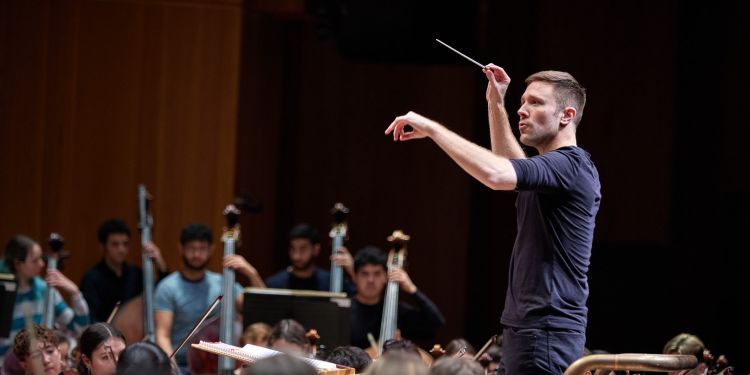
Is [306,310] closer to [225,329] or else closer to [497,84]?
[225,329]

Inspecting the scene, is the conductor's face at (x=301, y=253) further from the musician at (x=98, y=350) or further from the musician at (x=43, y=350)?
the musician at (x=98, y=350)

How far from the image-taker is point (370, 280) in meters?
6.42

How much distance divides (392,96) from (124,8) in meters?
2.45

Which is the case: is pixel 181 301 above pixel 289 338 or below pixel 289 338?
below

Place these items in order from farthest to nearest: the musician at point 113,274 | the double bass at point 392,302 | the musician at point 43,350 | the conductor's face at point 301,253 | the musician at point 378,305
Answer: the conductor's face at point 301,253
the musician at point 113,274
the musician at point 378,305
the double bass at point 392,302
the musician at point 43,350

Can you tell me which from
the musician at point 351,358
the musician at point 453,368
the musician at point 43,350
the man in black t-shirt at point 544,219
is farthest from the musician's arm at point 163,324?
the musician at point 453,368

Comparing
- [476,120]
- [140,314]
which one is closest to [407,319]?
[140,314]

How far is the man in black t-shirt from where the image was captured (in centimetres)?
291

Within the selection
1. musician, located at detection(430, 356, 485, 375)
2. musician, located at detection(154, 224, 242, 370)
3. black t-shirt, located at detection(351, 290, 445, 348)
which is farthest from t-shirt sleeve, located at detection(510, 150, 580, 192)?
musician, located at detection(154, 224, 242, 370)

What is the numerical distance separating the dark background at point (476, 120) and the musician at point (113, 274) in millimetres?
674

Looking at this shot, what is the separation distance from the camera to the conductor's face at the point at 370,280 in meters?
6.41

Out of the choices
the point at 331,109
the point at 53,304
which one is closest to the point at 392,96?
the point at 331,109

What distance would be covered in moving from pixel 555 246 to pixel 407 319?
3.46 m

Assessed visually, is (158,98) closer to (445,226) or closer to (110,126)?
(110,126)
